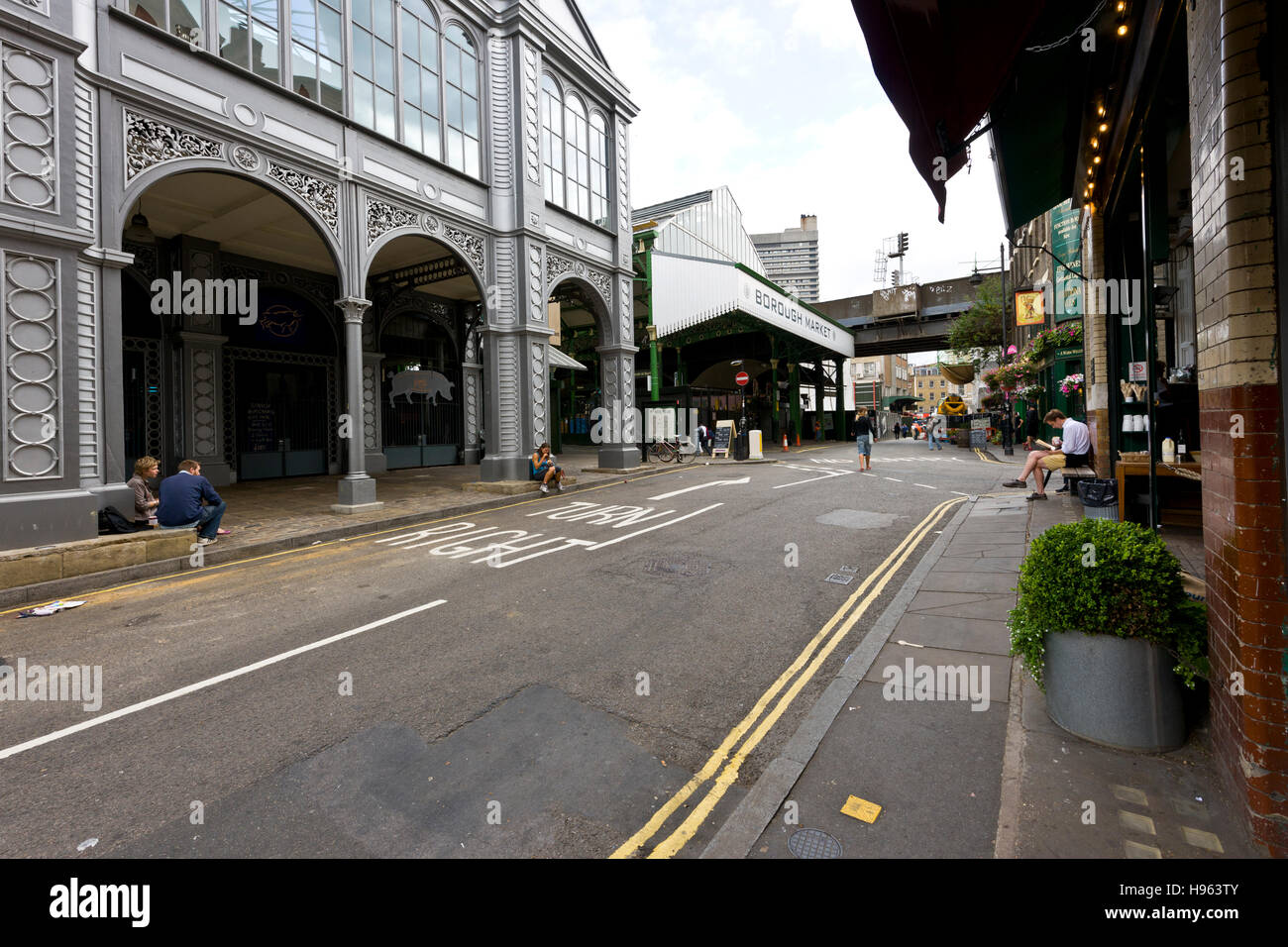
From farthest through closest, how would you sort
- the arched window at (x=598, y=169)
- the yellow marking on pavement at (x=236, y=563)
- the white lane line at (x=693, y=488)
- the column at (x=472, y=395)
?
1. the column at (x=472, y=395)
2. the arched window at (x=598, y=169)
3. the white lane line at (x=693, y=488)
4. the yellow marking on pavement at (x=236, y=563)

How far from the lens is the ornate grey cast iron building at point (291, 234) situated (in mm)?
7809

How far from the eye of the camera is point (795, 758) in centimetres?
346

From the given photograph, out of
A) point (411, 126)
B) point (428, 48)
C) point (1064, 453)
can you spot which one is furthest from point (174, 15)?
point (1064, 453)

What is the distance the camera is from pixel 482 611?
6.14m

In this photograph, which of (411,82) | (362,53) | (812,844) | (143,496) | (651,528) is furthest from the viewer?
(411,82)

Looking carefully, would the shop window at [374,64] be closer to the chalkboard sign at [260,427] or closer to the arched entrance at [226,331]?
the arched entrance at [226,331]

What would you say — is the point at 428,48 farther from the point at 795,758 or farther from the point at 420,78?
the point at 795,758

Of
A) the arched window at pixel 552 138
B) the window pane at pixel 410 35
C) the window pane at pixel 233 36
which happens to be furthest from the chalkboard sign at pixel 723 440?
the window pane at pixel 233 36

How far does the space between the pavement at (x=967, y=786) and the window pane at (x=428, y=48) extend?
16.1 meters

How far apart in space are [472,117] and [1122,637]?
17.2m

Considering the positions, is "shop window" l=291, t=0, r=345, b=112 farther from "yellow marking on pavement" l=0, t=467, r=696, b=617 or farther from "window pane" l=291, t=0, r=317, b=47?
"yellow marking on pavement" l=0, t=467, r=696, b=617
